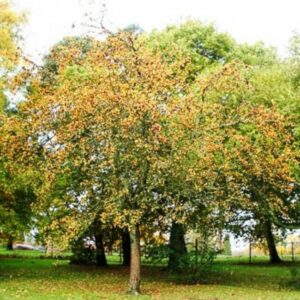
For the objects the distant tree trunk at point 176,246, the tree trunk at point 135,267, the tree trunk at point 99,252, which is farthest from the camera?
the tree trunk at point 99,252

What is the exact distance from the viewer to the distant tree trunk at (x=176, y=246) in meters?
21.9

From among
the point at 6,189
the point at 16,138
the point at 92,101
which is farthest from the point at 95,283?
the point at 92,101

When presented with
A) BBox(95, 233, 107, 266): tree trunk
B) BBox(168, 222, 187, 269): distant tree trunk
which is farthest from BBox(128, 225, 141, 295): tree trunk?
BBox(95, 233, 107, 266): tree trunk

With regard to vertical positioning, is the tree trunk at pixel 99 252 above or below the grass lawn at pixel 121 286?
above

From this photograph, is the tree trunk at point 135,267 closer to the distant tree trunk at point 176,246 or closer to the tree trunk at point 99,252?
the distant tree trunk at point 176,246

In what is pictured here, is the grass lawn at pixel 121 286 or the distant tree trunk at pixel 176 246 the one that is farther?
the distant tree trunk at pixel 176 246

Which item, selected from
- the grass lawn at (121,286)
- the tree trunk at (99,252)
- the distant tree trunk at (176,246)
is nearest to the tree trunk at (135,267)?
the grass lawn at (121,286)

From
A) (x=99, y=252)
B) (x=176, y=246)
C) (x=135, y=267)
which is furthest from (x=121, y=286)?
(x=99, y=252)

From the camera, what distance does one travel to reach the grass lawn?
17.0 m

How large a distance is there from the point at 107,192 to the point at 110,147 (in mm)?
1636

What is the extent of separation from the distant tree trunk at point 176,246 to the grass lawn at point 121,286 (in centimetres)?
78

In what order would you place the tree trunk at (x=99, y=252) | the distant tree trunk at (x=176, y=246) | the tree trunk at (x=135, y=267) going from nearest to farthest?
the tree trunk at (x=135, y=267), the distant tree trunk at (x=176, y=246), the tree trunk at (x=99, y=252)

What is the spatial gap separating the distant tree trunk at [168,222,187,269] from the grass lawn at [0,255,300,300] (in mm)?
776

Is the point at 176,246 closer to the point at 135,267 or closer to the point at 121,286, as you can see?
the point at 121,286
